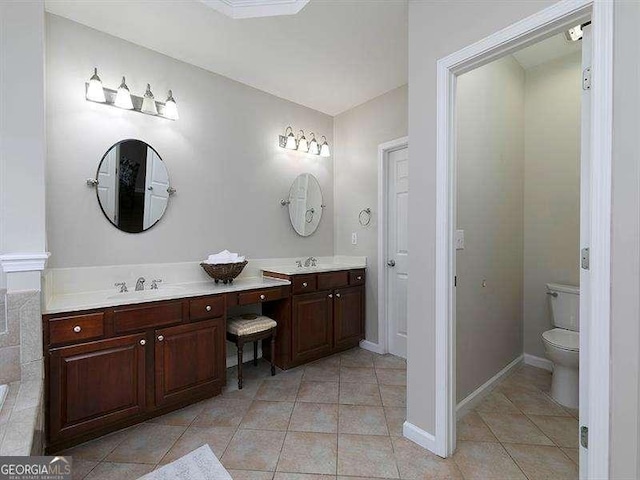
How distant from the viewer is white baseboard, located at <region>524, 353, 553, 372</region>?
2.78 m

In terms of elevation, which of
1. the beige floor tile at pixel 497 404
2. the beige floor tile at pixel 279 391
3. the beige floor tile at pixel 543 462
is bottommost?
the beige floor tile at pixel 497 404

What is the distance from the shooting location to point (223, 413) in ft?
6.97

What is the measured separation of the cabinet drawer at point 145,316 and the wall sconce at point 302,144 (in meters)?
1.96

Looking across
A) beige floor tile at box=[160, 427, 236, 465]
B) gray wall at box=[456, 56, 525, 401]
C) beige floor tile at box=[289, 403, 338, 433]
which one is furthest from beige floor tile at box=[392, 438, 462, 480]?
beige floor tile at box=[160, 427, 236, 465]

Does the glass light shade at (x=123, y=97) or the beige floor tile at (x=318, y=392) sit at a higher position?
the glass light shade at (x=123, y=97)

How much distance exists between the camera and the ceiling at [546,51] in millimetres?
2487

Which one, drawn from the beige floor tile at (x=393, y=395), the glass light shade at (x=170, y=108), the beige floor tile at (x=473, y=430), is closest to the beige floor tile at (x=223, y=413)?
the beige floor tile at (x=393, y=395)

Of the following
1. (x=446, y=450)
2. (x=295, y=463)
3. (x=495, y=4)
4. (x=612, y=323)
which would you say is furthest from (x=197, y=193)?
(x=612, y=323)

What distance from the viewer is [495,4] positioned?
57.7 inches

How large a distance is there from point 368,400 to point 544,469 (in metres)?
1.08

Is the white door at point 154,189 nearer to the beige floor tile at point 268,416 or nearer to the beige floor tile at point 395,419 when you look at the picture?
A: the beige floor tile at point 268,416

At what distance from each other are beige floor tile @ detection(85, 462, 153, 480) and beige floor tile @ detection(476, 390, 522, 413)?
2162mm

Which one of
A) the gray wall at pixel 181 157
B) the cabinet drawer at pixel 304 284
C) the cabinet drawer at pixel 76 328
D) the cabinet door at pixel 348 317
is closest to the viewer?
the cabinet drawer at pixel 76 328

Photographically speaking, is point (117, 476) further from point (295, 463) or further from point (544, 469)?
point (544, 469)
